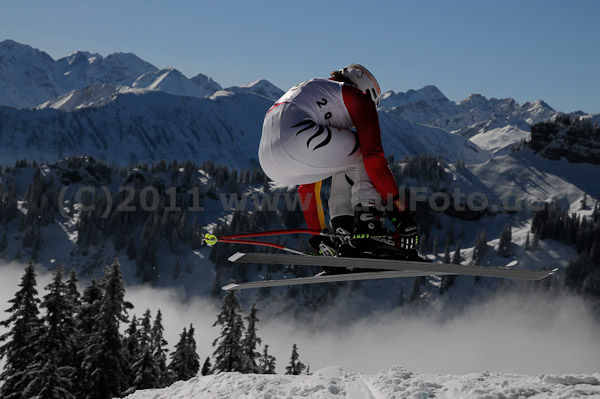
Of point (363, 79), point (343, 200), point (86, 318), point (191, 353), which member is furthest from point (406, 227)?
point (191, 353)

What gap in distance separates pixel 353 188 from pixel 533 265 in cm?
16915

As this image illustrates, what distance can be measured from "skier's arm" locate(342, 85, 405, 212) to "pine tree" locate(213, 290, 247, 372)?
31.4m

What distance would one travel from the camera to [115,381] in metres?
33.4

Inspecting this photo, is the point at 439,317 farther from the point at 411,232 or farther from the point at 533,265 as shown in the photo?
the point at 411,232

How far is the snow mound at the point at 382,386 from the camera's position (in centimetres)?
945

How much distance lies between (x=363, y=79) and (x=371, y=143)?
41.0 inches

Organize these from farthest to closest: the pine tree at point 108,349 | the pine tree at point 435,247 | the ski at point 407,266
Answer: the pine tree at point 435,247 → the pine tree at point 108,349 → the ski at point 407,266

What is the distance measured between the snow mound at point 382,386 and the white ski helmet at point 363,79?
5.83m

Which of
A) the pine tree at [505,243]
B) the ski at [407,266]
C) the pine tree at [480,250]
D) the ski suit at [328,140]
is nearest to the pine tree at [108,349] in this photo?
the ski at [407,266]

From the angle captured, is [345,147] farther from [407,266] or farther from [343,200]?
[407,266]

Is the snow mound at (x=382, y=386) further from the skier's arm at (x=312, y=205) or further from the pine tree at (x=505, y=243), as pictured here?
the pine tree at (x=505, y=243)

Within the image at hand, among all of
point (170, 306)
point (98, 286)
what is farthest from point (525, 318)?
point (98, 286)

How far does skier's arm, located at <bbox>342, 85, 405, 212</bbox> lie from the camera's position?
22.3 feet

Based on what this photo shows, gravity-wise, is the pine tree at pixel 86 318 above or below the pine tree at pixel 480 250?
above
